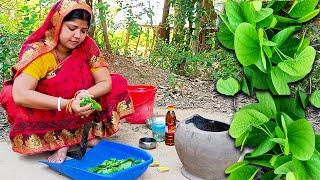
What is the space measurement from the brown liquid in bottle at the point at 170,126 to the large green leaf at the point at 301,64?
272 cm

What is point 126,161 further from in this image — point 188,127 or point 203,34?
point 203,34

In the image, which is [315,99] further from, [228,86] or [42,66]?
[42,66]

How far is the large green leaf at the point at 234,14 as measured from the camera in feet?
2.18

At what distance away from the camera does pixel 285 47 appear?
69 cm

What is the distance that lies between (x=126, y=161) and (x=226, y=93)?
218cm

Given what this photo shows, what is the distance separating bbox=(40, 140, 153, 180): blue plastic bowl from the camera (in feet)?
8.45

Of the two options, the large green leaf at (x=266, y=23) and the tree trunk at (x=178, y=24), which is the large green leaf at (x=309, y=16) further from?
the tree trunk at (x=178, y=24)

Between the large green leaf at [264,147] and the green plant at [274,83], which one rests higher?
the green plant at [274,83]

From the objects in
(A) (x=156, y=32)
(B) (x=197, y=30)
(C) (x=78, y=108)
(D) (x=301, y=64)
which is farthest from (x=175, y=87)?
(D) (x=301, y=64)

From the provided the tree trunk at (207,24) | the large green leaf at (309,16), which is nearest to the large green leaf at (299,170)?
the large green leaf at (309,16)

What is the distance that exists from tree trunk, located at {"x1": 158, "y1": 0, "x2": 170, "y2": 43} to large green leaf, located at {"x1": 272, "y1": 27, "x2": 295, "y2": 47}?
17.3 ft

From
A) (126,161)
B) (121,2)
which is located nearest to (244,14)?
(126,161)

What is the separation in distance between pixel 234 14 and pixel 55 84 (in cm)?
241

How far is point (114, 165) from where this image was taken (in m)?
2.79
